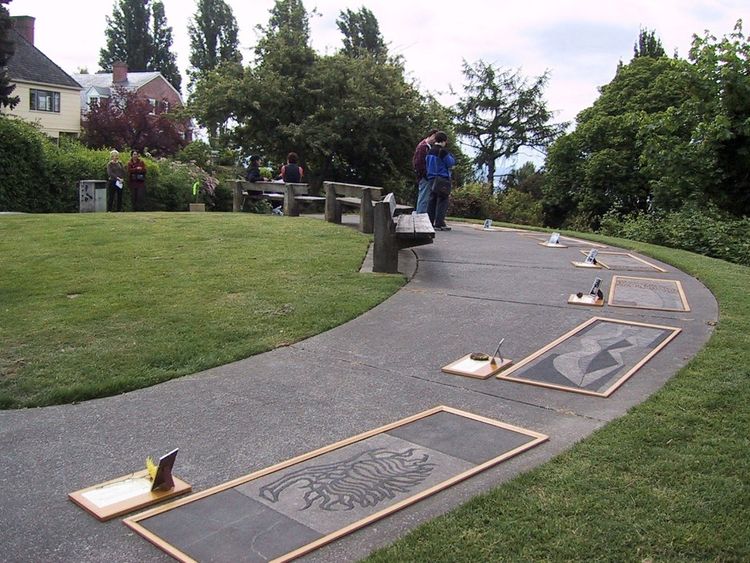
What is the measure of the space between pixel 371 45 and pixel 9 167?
3600 centimetres

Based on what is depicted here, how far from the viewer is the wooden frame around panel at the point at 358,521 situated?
111 inches

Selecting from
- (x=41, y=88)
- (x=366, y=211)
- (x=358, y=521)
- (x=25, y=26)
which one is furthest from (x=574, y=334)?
(x=25, y=26)

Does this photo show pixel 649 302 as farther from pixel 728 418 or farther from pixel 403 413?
pixel 403 413

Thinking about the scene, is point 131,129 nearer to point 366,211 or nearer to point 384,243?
point 366,211

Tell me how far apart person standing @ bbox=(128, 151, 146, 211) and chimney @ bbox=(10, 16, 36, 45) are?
126 ft

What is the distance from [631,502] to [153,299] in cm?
516

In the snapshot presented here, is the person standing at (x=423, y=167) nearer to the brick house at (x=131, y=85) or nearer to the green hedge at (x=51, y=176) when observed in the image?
the green hedge at (x=51, y=176)

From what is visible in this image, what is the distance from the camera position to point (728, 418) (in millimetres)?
3947

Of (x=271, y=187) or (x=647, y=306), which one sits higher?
(x=271, y=187)

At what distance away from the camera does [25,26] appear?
163 ft

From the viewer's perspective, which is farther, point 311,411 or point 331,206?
point 331,206

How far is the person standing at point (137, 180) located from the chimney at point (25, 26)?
126 ft

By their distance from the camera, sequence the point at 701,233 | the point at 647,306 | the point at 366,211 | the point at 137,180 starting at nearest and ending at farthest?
1. the point at 647,306
2. the point at 366,211
3. the point at 701,233
4. the point at 137,180

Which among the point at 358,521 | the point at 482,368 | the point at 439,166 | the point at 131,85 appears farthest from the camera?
the point at 131,85
